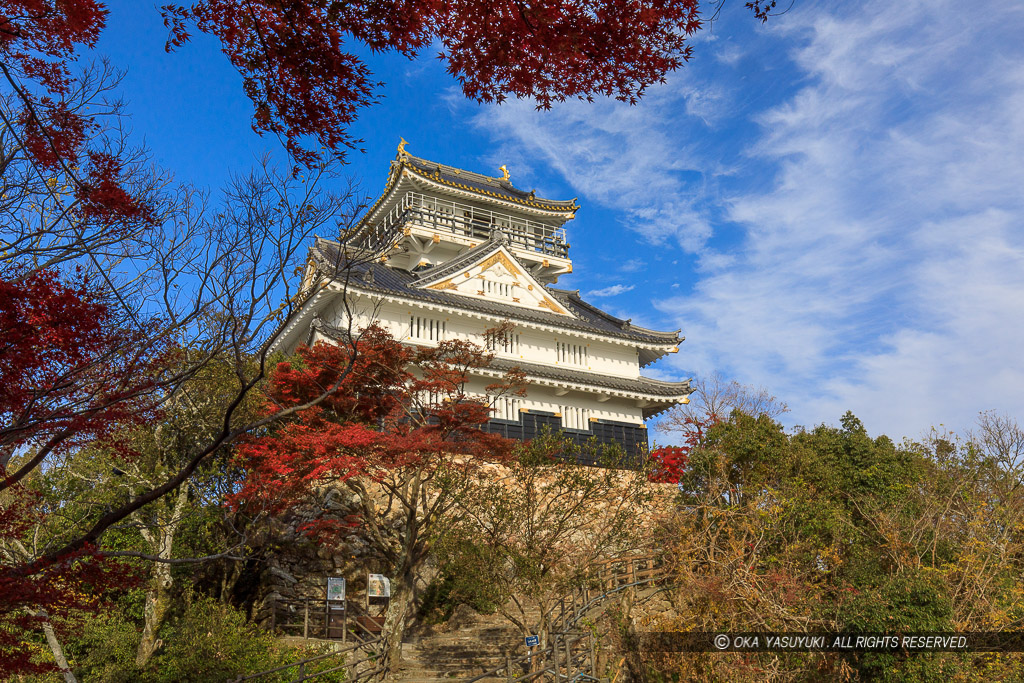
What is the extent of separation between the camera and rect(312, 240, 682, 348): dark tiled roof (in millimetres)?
20453

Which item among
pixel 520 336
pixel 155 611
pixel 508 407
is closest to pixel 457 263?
pixel 520 336

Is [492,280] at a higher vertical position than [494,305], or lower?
higher

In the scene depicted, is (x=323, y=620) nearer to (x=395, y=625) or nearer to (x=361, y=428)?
(x=395, y=625)

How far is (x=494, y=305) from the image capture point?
74.5 feet

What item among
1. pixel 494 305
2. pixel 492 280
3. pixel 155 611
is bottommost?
pixel 155 611

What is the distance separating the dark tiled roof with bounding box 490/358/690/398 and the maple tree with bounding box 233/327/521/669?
5761 millimetres

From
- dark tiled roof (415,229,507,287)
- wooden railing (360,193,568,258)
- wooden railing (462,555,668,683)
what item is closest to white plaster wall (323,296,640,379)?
dark tiled roof (415,229,507,287)

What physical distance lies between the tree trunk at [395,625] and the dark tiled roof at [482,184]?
1924 centimetres

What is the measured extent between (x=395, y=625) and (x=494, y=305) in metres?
12.4

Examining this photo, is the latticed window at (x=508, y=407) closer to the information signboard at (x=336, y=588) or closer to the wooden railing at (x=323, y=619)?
the wooden railing at (x=323, y=619)

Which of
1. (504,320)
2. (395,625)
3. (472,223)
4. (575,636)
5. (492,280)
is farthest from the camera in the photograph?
(472,223)

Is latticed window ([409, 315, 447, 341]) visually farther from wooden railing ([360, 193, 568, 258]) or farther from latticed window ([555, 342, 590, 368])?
wooden railing ([360, 193, 568, 258])

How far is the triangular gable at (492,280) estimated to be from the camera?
22500 mm

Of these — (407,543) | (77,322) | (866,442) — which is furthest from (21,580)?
(866,442)
